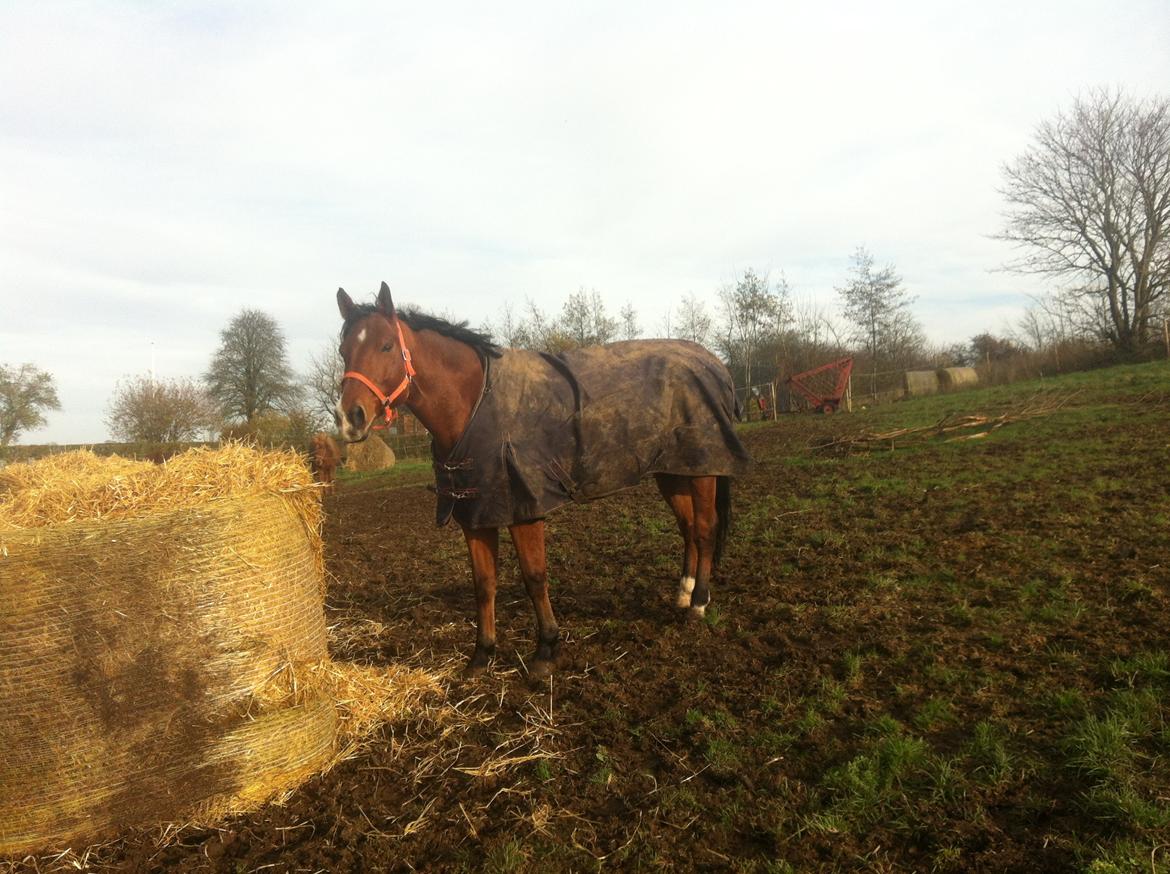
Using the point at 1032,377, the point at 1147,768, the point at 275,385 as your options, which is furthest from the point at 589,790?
the point at 275,385

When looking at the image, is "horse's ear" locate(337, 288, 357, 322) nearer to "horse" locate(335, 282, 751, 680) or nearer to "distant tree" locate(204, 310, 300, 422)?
"horse" locate(335, 282, 751, 680)

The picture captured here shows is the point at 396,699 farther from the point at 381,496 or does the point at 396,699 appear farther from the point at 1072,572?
the point at 381,496

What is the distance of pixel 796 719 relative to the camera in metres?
3.16

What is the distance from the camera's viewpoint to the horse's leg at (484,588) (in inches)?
165

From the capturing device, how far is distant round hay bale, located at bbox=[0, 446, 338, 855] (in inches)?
106

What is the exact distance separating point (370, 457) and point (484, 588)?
20746 mm

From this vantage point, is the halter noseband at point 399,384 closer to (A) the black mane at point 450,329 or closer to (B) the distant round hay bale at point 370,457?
(A) the black mane at point 450,329

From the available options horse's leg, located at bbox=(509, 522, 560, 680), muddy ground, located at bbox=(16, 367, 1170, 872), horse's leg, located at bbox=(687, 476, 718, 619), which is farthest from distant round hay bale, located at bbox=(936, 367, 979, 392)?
horse's leg, located at bbox=(509, 522, 560, 680)

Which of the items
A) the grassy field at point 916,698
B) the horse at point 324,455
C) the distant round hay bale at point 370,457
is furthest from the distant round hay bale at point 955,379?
the horse at point 324,455

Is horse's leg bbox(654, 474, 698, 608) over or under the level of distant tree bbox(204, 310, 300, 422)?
under

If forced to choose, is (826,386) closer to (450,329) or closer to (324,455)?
(324,455)

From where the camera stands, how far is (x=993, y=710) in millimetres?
2973

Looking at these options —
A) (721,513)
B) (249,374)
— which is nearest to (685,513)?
(721,513)

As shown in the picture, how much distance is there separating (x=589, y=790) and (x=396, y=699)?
4.84 feet
